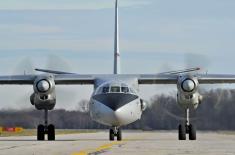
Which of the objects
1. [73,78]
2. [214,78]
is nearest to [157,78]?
[214,78]

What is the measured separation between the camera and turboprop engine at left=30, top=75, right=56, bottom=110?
36.0 meters

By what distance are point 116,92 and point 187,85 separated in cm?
409

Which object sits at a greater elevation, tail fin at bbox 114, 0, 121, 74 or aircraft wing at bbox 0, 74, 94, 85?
tail fin at bbox 114, 0, 121, 74

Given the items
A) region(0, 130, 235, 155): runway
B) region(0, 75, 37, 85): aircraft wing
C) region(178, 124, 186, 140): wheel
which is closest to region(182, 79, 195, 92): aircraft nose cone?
region(178, 124, 186, 140): wheel

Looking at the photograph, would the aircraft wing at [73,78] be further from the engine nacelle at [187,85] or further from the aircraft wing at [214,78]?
the aircraft wing at [214,78]

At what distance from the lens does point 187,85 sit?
35906 millimetres

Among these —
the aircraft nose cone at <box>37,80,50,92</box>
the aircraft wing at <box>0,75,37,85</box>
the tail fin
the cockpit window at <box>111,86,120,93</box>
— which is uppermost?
the tail fin

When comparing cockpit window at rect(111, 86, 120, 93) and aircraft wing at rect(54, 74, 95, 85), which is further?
aircraft wing at rect(54, 74, 95, 85)

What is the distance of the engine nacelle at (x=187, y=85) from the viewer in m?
36.0

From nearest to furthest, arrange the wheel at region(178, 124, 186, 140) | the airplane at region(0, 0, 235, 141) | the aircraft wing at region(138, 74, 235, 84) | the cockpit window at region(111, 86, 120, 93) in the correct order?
the airplane at region(0, 0, 235, 141), the cockpit window at region(111, 86, 120, 93), the wheel at region(178, 124, 186, 140), the aircraft wing at region(138, 74, 235, 84)

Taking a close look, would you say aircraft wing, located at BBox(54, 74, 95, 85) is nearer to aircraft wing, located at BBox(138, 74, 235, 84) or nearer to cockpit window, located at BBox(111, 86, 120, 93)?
aircraft wing, located at BBox(138, 74, 235, 84)

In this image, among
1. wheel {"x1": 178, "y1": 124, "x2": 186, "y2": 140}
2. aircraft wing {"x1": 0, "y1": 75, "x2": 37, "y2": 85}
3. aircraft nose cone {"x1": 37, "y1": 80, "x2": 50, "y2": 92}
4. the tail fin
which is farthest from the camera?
the tail fin

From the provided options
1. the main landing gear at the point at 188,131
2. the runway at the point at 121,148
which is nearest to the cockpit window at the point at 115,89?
the runway at the point at 121,148

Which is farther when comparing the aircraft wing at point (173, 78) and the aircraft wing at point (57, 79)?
the aircraft wing at point (173, 78)
